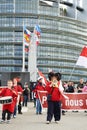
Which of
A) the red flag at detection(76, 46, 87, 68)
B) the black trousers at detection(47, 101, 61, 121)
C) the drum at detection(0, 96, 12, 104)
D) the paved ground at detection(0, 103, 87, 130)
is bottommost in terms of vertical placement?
the paved ground at detection(0, 103, 87, 130)

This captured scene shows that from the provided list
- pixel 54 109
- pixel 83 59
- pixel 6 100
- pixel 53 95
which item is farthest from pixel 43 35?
pixel 6 100

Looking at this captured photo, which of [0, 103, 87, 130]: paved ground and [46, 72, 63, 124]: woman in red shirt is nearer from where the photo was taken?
[0, 103, 87, 130]: paved ground

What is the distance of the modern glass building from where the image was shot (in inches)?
4968

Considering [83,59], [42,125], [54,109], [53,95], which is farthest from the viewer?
[83,59]

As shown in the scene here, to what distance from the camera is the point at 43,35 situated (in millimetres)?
131000

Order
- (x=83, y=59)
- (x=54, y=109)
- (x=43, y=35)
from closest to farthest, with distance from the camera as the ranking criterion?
1. (x=54, y=109)
2. (x=83, y=59)
3. (x=43, y=35)

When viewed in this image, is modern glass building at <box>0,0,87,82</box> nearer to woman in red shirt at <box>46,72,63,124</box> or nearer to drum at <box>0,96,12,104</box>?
woman in red shirt at <box>46,72,63,124</box>

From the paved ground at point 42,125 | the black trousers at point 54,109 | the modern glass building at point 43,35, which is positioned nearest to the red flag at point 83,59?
the paved ground at point 42,125

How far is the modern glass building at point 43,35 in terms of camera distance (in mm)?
126188

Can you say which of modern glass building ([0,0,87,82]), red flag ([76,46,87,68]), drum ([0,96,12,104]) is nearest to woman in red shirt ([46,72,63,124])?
drum ([0,96,12,104])

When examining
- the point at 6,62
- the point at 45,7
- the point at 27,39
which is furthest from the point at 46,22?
the point at 27,39

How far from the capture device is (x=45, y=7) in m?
131

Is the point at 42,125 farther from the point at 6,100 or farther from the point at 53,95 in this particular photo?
the point at 6,100

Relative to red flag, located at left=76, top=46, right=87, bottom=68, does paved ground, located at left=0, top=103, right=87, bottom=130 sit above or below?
below
